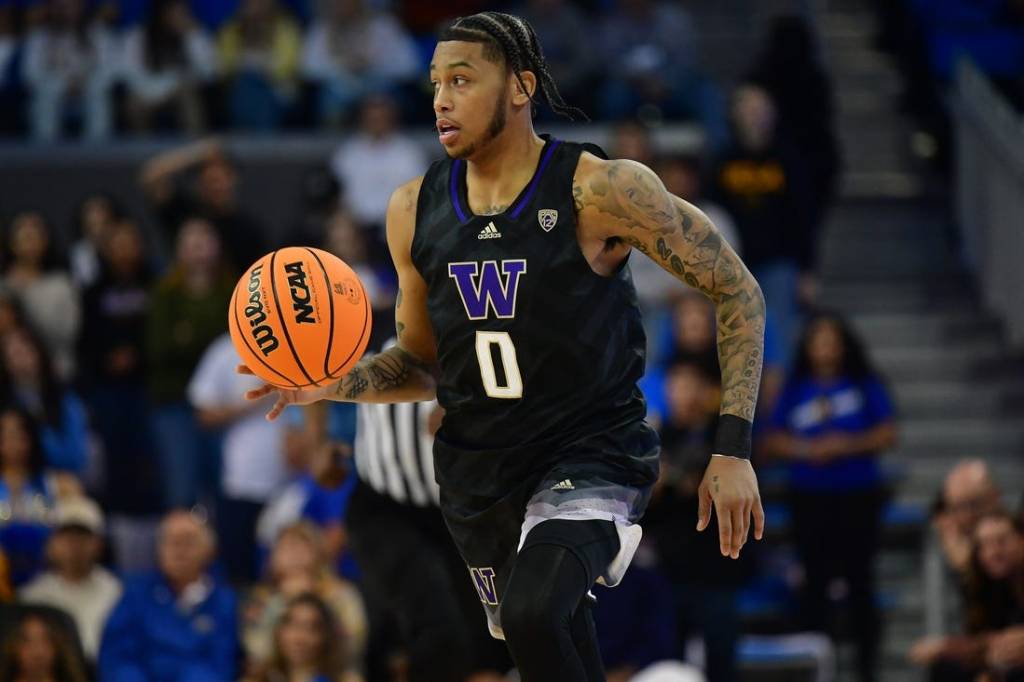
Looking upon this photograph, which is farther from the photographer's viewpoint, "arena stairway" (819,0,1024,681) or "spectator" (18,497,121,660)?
"arena stairway" (819,0,1024,681)

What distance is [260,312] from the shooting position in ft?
16.6

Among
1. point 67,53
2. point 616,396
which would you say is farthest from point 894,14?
point 616,396

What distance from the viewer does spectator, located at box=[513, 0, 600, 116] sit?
12289mm

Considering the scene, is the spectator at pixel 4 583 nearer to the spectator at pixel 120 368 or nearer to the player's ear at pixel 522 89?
the spectator at pixel 120 368

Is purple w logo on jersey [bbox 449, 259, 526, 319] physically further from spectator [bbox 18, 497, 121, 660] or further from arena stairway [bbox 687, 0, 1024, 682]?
arena stairway [bbox 687, 0, 1024, 682]

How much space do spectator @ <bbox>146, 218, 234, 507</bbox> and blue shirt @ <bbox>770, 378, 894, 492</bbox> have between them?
11.8 ft

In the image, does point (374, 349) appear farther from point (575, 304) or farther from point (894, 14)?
point (894, 14)

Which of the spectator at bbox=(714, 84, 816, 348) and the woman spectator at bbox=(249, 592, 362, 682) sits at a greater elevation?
the spectator at bbox=(714, 84, 816, 348)

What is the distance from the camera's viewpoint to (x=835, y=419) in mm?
10141

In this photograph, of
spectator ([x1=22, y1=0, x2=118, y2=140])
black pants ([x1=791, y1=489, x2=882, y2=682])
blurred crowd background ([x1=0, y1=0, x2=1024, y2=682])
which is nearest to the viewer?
blurred crowd background ([x1=0, y1=0, x2=1024, y2=682])

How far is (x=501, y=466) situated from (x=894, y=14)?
10904 mm

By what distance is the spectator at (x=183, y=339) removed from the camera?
34.4 ft

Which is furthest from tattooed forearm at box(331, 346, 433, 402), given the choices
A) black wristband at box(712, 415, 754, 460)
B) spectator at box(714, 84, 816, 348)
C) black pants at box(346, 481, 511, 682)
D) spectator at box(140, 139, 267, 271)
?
spectator at box(714, 84, 816, 348)

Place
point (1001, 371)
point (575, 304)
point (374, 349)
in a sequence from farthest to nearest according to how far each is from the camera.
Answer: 1. point (1001, 371)
2. point (374, 349)
3. point (575, 304)
